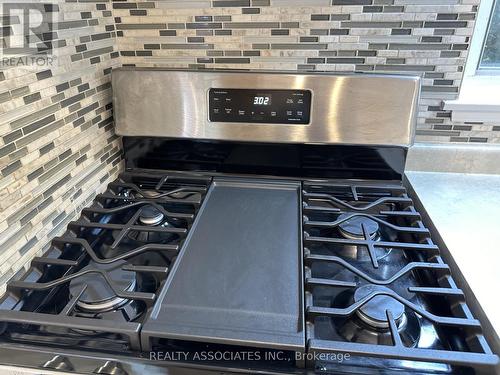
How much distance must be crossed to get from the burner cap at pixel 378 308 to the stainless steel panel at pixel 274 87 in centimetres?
40

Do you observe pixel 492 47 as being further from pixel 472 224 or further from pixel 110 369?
pixel 110 369

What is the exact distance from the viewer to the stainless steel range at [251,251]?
551mm

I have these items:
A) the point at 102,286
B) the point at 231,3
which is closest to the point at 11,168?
the point at 102,286

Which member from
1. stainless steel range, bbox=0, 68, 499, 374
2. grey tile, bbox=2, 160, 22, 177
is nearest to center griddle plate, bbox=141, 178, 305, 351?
stainless steel range, bbox=0, 68, 499, 374

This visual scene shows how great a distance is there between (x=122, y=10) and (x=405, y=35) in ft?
2.32

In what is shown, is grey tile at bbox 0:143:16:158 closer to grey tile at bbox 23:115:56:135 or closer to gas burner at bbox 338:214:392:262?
grey tile at bbox 23:115:56:135

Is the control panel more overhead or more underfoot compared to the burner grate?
more overhead

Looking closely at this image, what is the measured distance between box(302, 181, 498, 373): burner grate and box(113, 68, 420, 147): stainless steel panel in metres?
0.15

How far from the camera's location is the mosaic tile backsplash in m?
0.77

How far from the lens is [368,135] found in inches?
35.4

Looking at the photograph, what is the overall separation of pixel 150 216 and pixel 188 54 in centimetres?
44

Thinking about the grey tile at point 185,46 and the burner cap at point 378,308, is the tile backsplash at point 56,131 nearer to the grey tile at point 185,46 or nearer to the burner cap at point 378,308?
the grey tile at point 185,46

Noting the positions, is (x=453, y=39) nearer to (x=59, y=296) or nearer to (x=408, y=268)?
(x=408, y=268)

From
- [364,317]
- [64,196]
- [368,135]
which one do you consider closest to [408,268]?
[364,317]
